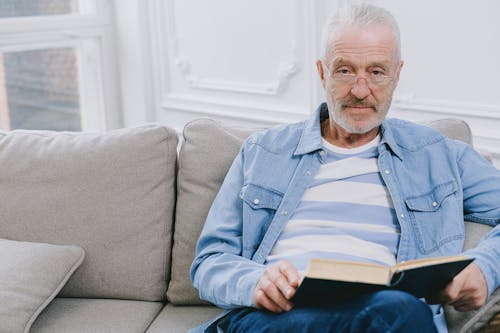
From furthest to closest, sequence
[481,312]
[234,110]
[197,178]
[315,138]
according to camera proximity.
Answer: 1. [234,110]
2. [197,178]
3. [315,138]
4. [481,312]

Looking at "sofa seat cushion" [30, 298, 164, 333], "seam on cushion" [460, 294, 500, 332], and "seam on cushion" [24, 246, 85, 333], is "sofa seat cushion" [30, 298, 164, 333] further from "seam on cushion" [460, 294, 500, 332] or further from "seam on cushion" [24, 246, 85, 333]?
"seam on cushion" [460, 294, 500, 332]

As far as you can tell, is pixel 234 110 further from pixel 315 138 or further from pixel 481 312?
pixel 481 312

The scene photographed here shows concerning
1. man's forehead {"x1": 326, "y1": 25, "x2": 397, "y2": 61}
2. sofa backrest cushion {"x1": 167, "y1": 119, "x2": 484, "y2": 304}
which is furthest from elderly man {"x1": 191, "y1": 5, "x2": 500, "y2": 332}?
sofa backrest cushion {"x1": 167, "y1": 119, "x2": 484, "y2": 304}

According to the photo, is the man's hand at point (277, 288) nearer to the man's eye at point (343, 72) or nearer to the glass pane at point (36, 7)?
the man's eye at point (343, 72)

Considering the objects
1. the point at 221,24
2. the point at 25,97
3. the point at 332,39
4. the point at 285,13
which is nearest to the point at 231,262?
the point at 332,39

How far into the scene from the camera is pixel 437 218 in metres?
1.81

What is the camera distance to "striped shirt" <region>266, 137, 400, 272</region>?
1.76 m

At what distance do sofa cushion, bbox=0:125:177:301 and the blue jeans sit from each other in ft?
2.13

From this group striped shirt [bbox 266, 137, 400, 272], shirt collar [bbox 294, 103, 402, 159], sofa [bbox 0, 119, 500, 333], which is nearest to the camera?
striped shirt [bbox 266, 137, 400, 272]

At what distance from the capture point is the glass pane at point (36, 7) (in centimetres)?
355

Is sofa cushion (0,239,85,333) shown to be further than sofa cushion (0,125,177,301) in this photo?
No

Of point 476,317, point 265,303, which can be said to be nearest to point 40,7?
point 265,303

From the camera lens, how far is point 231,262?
1727mm

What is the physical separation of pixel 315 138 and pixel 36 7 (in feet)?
7.27
